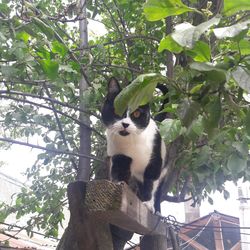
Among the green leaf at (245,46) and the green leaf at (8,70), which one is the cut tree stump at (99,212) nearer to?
the green leaf at (8,70)

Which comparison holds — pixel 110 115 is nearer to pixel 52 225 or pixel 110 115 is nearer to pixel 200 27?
pixel 52 225

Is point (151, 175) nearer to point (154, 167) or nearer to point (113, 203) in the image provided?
point (154, 167)

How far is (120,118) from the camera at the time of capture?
2.54 metres

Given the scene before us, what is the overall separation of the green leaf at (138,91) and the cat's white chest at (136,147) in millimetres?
1675

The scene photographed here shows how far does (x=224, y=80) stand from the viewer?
2.62ft

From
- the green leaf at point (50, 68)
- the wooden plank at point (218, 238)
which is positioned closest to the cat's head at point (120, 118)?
the green leaf at point (50, 68)

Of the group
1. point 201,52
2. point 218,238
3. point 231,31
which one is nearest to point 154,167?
point 201,52

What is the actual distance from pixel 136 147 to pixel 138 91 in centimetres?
179

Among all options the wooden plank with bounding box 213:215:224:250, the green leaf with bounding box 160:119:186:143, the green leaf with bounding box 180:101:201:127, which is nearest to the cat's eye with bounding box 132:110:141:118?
the green leaf with bounding box 160:119:186:143

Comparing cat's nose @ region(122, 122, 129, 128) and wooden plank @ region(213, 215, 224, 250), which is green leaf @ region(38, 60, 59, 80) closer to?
cat's nose @ region(122, 122, 129, 128)

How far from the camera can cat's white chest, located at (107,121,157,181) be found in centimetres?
260

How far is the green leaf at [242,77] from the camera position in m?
0.72

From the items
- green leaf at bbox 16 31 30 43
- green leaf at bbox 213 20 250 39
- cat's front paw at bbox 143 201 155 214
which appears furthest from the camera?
cat's front paw at bbox 143 201 155 214

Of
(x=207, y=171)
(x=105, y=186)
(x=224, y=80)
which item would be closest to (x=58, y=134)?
(x=207, y=171)
